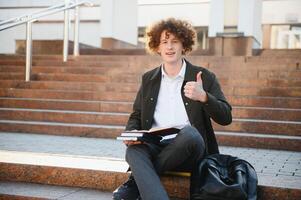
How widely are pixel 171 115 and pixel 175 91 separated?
18 centimetres

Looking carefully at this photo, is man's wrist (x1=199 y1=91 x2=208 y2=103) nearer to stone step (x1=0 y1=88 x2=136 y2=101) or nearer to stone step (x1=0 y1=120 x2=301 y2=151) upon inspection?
stone step (x1=0 y1=120 x2=301 y2=151)

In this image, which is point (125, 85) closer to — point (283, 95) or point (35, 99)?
point (35, 99)

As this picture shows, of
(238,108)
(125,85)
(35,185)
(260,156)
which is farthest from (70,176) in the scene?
(125,85)

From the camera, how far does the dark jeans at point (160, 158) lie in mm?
2707

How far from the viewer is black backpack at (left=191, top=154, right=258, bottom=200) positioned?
2746 mm

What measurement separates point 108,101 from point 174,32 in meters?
3.38

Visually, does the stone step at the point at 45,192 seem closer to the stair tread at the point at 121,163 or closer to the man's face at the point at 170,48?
the stair tread at the point at 121,163

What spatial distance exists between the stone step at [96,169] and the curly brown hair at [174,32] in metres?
1.01

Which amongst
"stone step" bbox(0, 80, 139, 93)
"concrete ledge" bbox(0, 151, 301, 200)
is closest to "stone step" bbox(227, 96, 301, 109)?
"stone step" bbox(0, 80, 139, 93)

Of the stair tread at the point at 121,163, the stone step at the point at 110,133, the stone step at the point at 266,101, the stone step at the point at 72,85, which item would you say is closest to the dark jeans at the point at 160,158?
the stair tread at the point at 121,163

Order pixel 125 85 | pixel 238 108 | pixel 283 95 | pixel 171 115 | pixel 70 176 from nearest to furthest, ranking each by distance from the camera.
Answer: pixel 171 115 → pixel 70 176 → pixel 238 108 → pixel 283 95 → pixel 125 85

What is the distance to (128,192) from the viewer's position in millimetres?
2852

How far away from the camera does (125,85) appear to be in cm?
676

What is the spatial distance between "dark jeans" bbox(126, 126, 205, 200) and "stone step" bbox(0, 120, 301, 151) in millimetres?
2017
